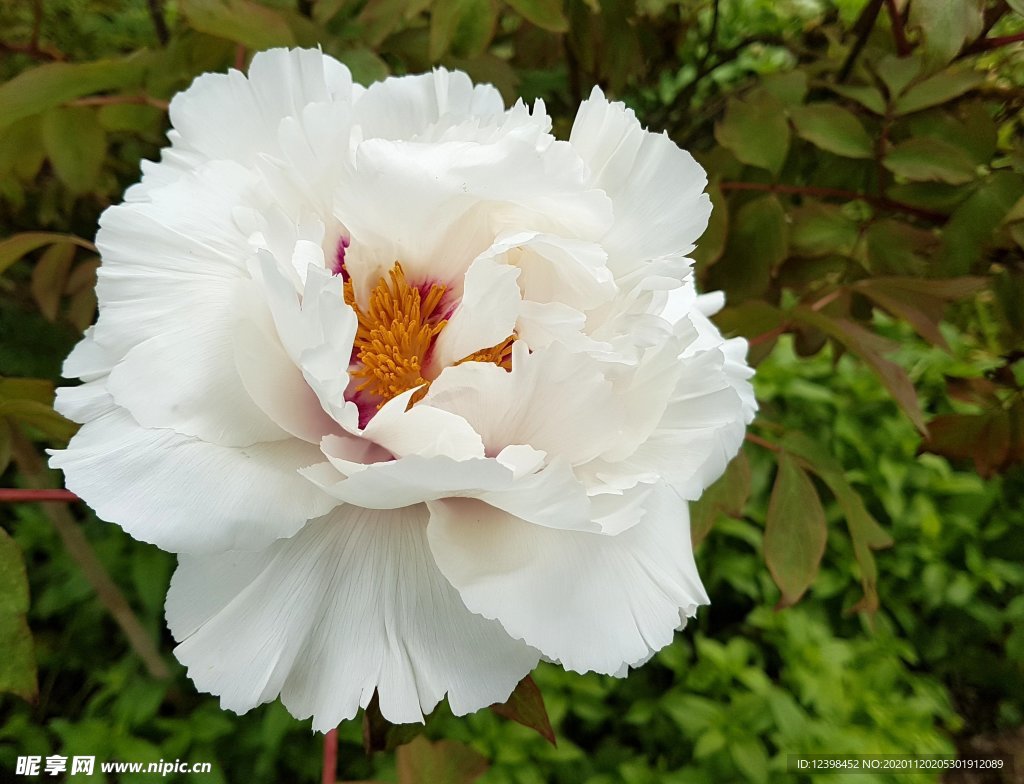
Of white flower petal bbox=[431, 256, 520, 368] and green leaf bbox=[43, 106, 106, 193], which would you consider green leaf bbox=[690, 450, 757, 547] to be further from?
green leaf bbox=[43, 106, 106, 193]

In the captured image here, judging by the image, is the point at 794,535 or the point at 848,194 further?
the point at 848,194

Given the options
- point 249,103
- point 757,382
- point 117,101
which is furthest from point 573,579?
point 757,382

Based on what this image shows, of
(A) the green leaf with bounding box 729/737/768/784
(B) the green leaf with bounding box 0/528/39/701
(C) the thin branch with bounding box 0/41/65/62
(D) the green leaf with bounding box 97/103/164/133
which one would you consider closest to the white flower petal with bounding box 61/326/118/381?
(B) the green leaf with bounding box 0/528/39/701

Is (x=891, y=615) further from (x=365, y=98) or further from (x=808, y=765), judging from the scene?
(x=365, y=98)

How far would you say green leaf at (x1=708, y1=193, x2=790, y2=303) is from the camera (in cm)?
64

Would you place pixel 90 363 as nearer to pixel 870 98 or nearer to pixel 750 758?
pixel 870 98

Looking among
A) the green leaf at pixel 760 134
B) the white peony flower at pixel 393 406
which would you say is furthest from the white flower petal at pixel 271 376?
the green leaf at pixel 760 134

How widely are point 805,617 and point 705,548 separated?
0.18 m

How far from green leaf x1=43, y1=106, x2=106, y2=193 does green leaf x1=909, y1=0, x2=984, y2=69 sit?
63 centimetres

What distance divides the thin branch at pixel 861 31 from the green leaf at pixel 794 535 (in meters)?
0.47

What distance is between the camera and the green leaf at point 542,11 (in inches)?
20.5

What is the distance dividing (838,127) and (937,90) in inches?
3.2

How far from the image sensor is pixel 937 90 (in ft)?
1.97

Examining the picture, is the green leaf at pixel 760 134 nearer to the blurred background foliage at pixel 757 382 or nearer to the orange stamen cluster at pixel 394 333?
the blurred background foliage at pixel 757 382
